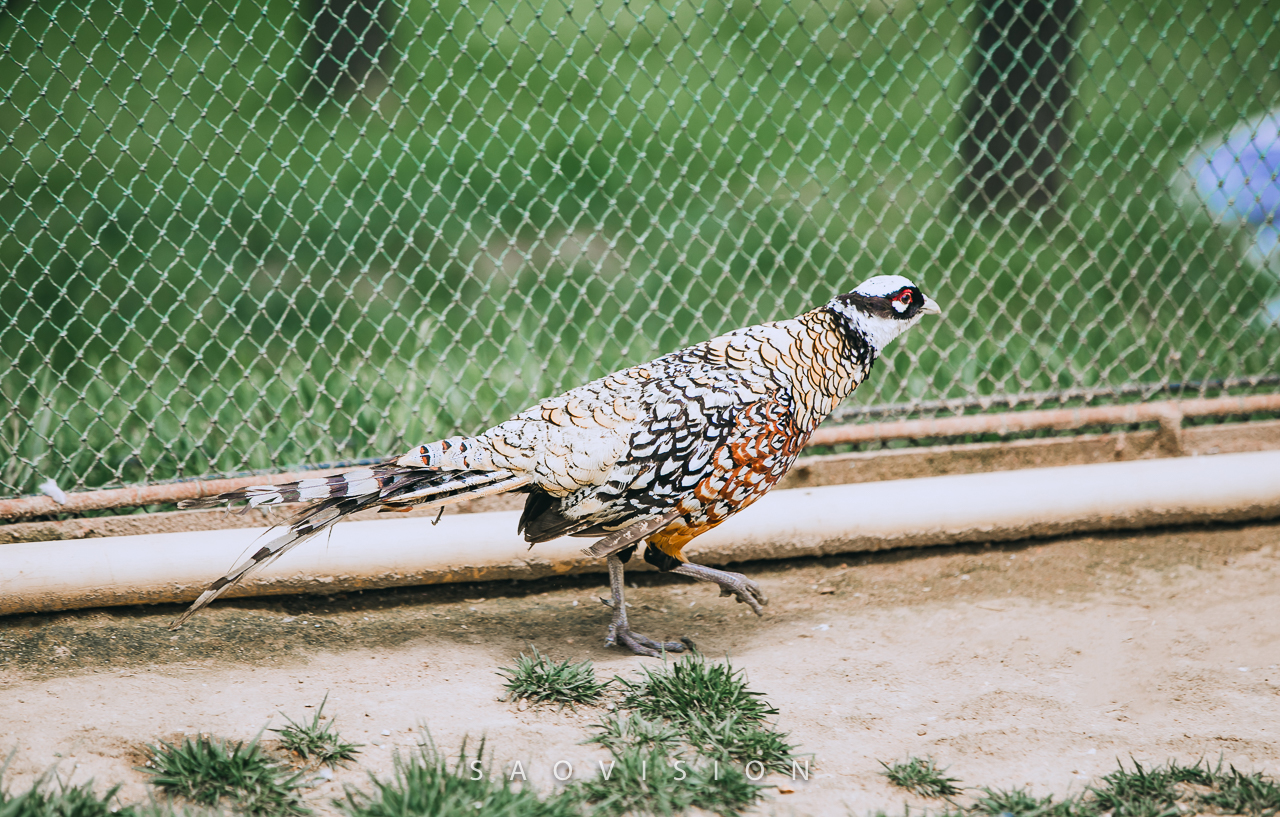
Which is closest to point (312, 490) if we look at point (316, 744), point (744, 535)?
point (316, 744)

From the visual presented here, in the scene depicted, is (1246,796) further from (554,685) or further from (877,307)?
(554,685)

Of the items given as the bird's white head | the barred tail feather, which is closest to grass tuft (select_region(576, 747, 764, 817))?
the barred tail feather

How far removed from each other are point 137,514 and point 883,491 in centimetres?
270

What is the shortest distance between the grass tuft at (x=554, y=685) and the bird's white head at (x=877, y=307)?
1.33m

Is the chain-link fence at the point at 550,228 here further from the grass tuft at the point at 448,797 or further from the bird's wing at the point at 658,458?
the grass tuft at the point at 448,797

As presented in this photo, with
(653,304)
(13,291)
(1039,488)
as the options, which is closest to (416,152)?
(13,291)

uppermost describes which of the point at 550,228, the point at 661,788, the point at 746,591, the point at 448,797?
the point at 550,228

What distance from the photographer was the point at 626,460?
9.20 feet

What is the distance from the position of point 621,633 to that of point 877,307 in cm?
131

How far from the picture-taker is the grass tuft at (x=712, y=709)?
249cm

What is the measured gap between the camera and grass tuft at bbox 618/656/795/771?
2492mm

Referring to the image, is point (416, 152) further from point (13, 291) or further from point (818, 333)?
point (818, 333)

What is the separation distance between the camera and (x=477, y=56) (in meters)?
7.67

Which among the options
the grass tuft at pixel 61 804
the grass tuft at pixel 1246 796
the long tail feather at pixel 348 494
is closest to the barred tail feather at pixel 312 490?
the long tail feather at pixel 348 494
